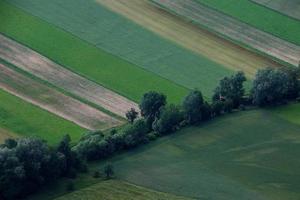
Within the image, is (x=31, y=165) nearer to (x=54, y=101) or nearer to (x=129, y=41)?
(x=54, y=101)

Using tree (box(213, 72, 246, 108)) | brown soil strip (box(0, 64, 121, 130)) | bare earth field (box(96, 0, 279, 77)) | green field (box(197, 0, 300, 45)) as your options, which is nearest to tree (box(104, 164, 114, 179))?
brown soil strip (box(0, 64, 121, 130))

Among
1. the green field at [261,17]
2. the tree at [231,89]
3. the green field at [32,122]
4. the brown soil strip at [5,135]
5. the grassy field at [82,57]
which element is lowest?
the brown soil strip at [5,135]

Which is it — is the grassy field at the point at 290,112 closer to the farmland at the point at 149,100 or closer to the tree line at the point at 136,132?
the farmland at the point at 149,100

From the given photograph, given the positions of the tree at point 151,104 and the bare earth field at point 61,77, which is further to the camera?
the bare earth field at point 61,77

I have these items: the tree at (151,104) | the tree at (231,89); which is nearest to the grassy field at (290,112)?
the tree at (231,89)

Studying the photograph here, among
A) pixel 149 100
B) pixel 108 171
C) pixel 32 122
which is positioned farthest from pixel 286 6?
pixel 108 171

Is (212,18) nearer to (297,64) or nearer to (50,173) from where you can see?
(297,64)
